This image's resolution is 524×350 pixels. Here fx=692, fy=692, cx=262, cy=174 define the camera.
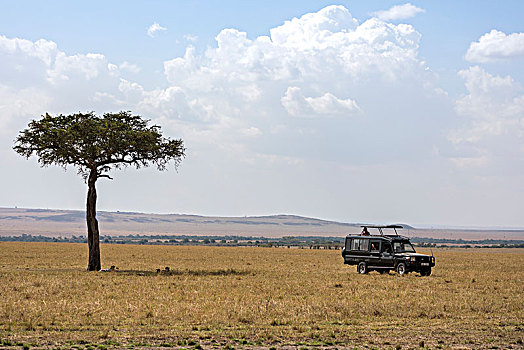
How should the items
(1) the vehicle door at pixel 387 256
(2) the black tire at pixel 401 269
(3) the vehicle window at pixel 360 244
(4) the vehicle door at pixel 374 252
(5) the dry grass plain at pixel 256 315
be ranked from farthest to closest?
(3) the vehicle window at pixel 360 244 → (4) the vehicle door at pixel 374 252 → (1) the vehicle door at pixel 387 256 → (2) the black tire at pixel 401 269 → (5) the dry grass plain at pixel 256 315

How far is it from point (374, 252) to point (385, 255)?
705 millimetres

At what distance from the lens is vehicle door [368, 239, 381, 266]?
1476 inches

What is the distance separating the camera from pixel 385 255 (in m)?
37.2

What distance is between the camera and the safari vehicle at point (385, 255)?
36344mm

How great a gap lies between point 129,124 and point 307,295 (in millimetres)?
18155

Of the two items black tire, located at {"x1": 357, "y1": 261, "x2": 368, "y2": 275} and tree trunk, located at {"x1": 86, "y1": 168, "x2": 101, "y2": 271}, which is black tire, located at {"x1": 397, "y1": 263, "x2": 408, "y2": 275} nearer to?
black tire, located at {"x1": 357, "y1": 261, "x2": 368, "y2": 275}

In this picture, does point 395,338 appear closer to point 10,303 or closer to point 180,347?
point 180,347

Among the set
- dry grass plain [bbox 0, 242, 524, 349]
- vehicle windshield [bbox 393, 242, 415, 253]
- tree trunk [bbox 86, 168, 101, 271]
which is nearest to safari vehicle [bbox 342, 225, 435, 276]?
vehicle windshield [bbox 393, 242, 415, 253]

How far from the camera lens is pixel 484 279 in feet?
113

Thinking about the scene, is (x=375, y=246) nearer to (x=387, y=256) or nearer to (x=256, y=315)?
(x=387, y=256)

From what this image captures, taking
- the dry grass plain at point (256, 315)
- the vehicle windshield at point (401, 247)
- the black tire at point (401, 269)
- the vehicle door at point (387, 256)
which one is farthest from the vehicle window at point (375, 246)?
the dry grass plain at point (256, 315)

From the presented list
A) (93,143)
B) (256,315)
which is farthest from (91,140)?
(256,315)

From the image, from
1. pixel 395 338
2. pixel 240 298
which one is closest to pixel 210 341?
pixel 395 338

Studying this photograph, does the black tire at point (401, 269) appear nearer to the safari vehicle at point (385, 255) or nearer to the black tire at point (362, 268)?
the safari vehicle at point (385, 255)
